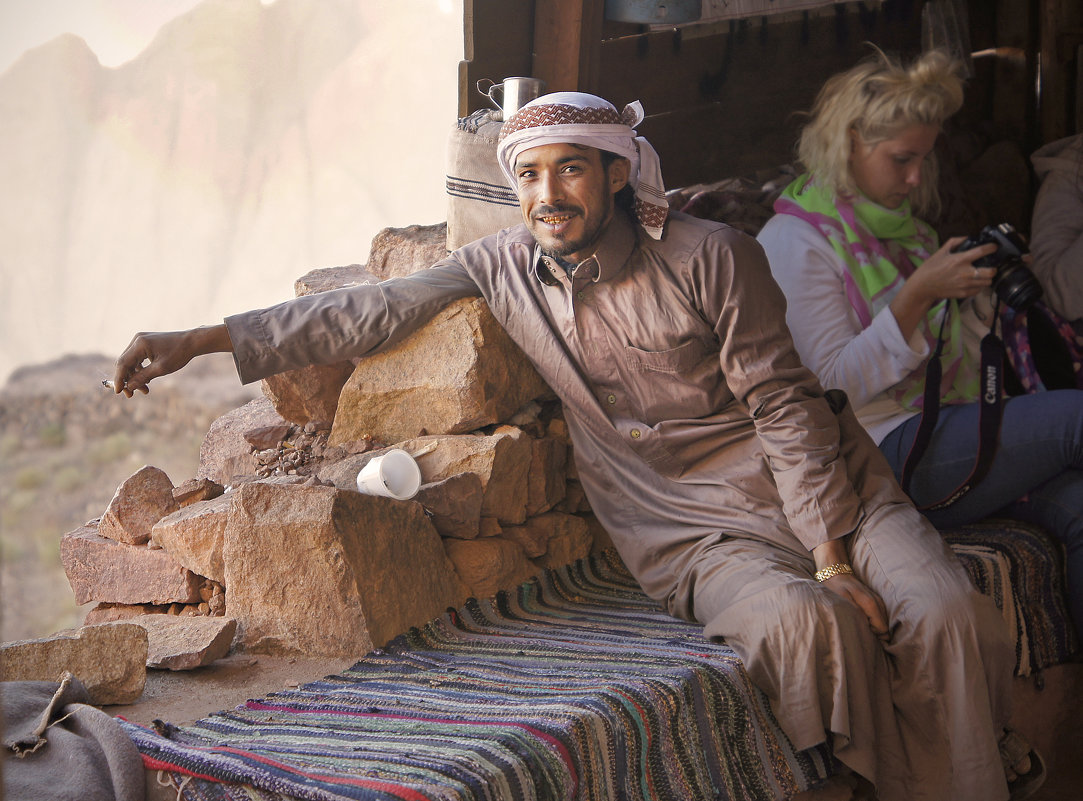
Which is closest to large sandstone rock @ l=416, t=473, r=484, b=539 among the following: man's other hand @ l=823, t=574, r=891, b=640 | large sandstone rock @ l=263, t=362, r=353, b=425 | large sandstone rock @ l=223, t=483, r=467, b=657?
large sandstone rock @ l=223, t=483, r=467, b=657

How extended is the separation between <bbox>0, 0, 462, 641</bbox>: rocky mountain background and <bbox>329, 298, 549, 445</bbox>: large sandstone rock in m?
2.25

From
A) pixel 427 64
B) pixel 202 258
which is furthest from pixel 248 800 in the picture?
pixel 427 64

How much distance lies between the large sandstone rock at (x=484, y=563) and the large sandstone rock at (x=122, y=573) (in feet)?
2.33

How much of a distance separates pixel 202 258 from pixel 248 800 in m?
5.41

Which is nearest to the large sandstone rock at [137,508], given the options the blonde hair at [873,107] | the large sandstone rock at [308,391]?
the large sandstone rock at [308,391]

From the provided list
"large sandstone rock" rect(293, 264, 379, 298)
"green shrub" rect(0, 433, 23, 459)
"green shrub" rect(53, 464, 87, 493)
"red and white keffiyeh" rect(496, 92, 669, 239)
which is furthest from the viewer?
"green shrub" rect(53, 464, 87, 493)

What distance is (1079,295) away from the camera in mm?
3652

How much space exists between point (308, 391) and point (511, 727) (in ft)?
4.98

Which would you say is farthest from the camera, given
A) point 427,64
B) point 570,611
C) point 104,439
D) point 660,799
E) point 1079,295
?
point 427,64

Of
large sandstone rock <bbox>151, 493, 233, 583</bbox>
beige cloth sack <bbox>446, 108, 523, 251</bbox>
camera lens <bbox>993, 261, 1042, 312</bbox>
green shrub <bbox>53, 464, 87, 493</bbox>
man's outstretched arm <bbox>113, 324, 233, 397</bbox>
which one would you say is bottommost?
green shrub <bbox>53, 464, 87, 493</bbox>

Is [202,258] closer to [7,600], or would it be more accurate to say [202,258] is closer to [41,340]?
[41,340]

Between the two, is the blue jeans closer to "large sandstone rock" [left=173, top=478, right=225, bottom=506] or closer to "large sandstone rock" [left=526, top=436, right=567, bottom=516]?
"large sandstone rock" [left=526, top=436, right=567, bottom=516]

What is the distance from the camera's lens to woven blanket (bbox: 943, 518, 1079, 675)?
3.09m

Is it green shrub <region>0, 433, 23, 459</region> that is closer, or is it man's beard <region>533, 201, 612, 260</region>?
man's beard <region>533, 201, 612, 260</region>
